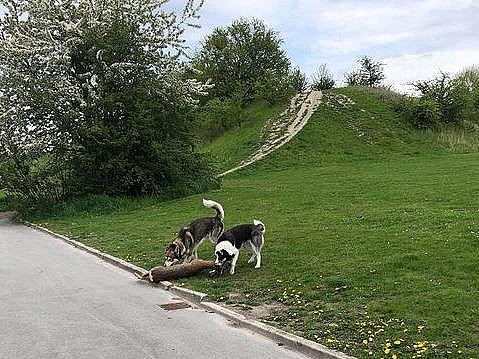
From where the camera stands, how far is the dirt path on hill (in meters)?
47.0

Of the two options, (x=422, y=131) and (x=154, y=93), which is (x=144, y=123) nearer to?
(x=154, y=93)

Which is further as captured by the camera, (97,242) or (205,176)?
(205,176)

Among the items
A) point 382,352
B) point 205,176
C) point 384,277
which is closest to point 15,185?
point 205,176

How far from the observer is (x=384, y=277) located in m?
10.0

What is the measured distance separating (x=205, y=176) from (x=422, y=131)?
26.1 m

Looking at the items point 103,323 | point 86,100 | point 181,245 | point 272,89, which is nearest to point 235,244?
point 181,245

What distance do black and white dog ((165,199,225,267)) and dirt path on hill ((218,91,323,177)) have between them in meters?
28.2

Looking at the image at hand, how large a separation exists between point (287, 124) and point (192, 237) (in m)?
41.6

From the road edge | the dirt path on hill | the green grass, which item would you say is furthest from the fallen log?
the green grass

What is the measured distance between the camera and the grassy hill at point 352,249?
774 cm

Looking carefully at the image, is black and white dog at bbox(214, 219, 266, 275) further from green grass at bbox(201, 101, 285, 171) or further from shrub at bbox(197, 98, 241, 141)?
shrub at bbox(197, 98, 241, 141)

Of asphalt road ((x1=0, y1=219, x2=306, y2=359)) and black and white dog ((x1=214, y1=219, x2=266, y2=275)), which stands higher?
black and white dog ((x1=214, y1=219, x2=266, y2=275))

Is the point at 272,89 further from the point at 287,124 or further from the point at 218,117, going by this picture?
the point at 287,124

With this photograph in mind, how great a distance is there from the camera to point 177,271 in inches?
482
